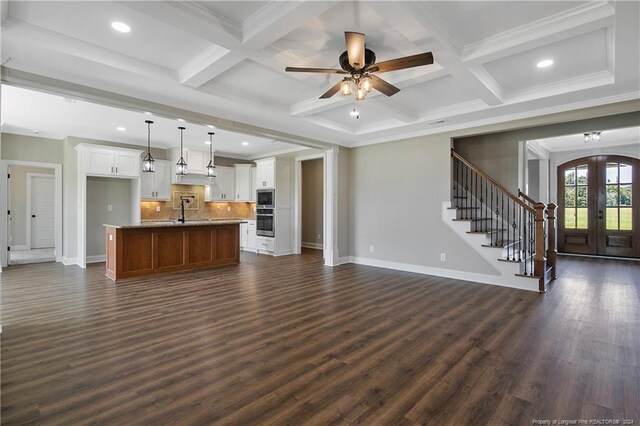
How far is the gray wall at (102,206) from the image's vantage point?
711cm

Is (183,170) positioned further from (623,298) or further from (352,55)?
(623,298)

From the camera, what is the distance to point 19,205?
29.6ft

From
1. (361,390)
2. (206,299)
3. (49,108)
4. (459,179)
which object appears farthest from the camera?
(459,179)

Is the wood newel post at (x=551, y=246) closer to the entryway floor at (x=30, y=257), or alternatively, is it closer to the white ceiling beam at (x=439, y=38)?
the white ceiling beam at (x=439, y=38)

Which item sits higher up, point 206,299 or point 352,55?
point 352,55

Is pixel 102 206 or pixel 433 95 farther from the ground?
pixel 433 95

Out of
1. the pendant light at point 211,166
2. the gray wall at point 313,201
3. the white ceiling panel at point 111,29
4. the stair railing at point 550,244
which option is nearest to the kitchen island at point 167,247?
the pendant light at point 211,166

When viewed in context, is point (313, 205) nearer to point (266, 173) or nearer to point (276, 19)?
point (266, 173)

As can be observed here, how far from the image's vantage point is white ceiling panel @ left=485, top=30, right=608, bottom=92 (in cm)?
304

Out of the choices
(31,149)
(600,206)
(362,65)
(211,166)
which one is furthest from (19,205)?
(600,206)

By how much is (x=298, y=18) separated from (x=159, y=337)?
9.86 ft

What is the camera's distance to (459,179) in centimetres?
632

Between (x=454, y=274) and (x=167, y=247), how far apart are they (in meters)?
5.16

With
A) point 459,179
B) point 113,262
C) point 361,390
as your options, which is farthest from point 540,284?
point 113,262
